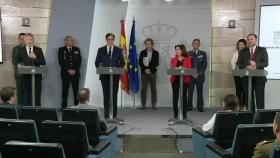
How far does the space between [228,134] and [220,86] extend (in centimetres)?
466

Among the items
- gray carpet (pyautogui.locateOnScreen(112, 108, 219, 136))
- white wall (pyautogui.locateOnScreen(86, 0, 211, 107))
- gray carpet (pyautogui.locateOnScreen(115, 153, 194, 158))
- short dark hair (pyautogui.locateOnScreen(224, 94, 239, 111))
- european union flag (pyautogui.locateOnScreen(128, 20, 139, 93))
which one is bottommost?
gray carpet (pyautogui.locateOnScreen(115, 153, 194, 158))

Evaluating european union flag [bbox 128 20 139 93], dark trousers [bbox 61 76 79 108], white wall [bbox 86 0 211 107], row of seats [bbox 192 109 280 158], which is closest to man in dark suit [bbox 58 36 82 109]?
dark trousers [bbox 61 76 79 108]

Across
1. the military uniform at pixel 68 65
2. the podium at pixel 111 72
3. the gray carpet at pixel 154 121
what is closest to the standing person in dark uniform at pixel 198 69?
the gray carpet at pixel 154 121

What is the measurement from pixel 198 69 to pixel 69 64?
268 cm

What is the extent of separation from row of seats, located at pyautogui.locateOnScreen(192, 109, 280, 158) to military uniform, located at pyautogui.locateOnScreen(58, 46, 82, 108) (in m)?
3.88

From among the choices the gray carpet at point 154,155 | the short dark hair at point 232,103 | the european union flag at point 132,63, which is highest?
the european union flag at point 132,63

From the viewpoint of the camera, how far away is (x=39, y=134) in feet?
10.7

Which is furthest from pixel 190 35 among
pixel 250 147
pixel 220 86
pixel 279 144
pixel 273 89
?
pixel 279 144

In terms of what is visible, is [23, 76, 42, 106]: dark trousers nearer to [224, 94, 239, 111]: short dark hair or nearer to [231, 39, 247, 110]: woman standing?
[231, 39, 247, 110]: woman standing

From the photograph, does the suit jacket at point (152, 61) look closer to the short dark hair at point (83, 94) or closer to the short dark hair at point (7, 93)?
the short dark hair at point (83, 94)

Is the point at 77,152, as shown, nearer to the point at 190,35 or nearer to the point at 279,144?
the point at 279,144

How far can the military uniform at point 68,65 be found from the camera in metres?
7.55

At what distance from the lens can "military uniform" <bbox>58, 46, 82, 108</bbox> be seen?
7551mm

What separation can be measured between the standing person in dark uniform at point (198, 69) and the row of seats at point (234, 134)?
3.49m
